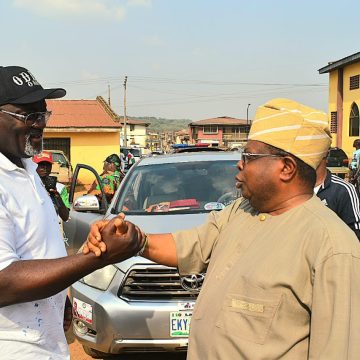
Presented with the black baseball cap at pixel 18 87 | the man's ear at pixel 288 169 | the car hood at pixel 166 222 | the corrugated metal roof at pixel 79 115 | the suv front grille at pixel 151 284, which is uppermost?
the corrugated metal roof at pixel 79 115

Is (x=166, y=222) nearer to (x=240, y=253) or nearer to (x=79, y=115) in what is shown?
(x=240, y=253)

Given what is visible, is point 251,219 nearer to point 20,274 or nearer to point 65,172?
point 20,274

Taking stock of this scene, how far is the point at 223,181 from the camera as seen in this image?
519cm

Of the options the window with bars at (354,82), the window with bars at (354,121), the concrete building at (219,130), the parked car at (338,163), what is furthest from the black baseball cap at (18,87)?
the concrete building at (219,130)

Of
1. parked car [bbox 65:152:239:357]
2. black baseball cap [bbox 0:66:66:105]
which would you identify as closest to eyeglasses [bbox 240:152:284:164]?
black baseball cap [bbox 0:66:66:105]

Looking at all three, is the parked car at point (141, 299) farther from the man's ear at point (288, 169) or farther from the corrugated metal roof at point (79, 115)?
the corrugated metal roof at point (79, 115)

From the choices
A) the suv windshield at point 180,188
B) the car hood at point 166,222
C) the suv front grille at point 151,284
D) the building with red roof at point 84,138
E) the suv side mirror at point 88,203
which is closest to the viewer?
the suv front grille at point 151,284

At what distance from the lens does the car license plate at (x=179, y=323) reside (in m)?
3.73

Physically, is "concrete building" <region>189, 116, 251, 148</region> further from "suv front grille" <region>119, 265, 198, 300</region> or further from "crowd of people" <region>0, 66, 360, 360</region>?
"crowd of people" <region>0, 66, 360, 360</region>

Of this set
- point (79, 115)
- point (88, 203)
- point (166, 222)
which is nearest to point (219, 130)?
point (79, 115)

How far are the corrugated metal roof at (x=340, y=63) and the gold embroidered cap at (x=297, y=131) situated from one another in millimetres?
27614

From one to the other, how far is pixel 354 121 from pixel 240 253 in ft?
95.0

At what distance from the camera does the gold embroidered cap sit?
1.91 meters

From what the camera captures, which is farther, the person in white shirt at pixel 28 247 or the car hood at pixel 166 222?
the car hood at pixel 166 222
